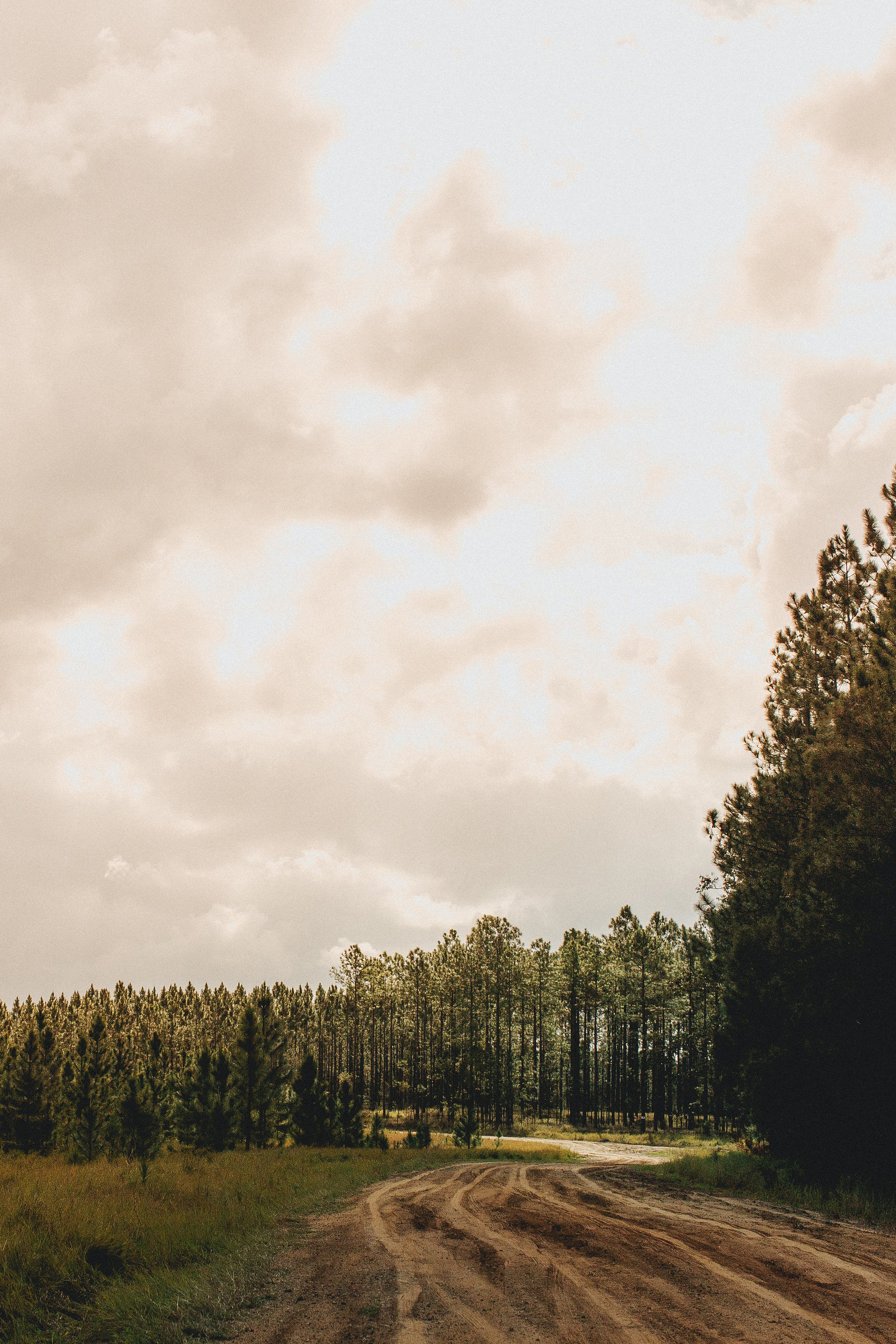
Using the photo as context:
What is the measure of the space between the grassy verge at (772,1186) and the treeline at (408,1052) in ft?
11.9

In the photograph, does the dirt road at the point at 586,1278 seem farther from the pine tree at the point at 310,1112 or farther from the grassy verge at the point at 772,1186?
the pine tree at the point at 310,1112

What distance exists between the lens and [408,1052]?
90.9 m

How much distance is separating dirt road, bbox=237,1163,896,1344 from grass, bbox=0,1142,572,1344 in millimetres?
853

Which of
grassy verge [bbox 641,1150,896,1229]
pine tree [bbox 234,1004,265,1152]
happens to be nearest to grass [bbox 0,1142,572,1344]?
grassy verge [bbox 641,1150,896,1229]

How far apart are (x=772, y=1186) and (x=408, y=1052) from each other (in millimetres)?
77830

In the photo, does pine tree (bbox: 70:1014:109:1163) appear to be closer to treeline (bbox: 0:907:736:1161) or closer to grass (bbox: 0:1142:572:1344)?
treeline (bbox: 0:907:736:1161)

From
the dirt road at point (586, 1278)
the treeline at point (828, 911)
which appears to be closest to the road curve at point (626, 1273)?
the dirt road at point (586, 1278)

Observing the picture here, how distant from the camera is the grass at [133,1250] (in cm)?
780

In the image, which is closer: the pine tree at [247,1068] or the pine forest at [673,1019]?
the pine forest at [673,1019]

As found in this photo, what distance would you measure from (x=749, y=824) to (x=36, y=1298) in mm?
21210

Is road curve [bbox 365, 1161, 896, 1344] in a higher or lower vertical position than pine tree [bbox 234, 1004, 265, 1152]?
higher

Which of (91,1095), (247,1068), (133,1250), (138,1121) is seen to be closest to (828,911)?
(133,1250)

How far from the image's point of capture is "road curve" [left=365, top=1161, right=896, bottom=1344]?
712 cm

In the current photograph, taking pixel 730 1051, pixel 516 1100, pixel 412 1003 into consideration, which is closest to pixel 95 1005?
pixel 412 1003
